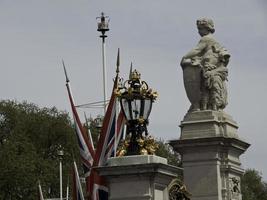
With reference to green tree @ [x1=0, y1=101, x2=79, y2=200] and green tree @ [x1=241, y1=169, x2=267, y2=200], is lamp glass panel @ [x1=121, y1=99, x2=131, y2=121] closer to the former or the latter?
green tree @ [x1=0, y1=101, x2=79, y2=200]

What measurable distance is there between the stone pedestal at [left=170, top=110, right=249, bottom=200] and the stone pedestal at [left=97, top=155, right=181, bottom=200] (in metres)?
8.73

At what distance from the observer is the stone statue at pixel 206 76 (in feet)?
80.2

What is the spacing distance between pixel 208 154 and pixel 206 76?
6.04 ft

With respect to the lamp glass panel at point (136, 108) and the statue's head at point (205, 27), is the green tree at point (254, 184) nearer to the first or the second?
the statue's head at point (205, 27)

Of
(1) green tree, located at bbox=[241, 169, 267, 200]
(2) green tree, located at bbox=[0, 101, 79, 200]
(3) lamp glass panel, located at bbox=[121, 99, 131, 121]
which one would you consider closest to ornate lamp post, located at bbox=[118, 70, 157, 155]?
(3) lamp glass panel, located at bbox=[121, 99, 131, 121]

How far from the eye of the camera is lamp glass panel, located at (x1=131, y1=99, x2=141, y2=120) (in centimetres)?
1587

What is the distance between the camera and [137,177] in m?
15.0

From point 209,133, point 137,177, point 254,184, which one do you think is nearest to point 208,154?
point 209,133

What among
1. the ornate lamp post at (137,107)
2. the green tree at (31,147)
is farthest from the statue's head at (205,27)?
the green tree at (31,147)

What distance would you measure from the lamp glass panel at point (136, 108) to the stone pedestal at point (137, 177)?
2.99 ft

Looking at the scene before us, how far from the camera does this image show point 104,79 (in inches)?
1194

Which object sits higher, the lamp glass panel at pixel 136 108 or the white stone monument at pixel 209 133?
the white stone monument at pixel 209 133

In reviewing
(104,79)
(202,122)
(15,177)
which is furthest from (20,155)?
(202,122)

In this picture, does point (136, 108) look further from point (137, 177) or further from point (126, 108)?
point (137, 177)
